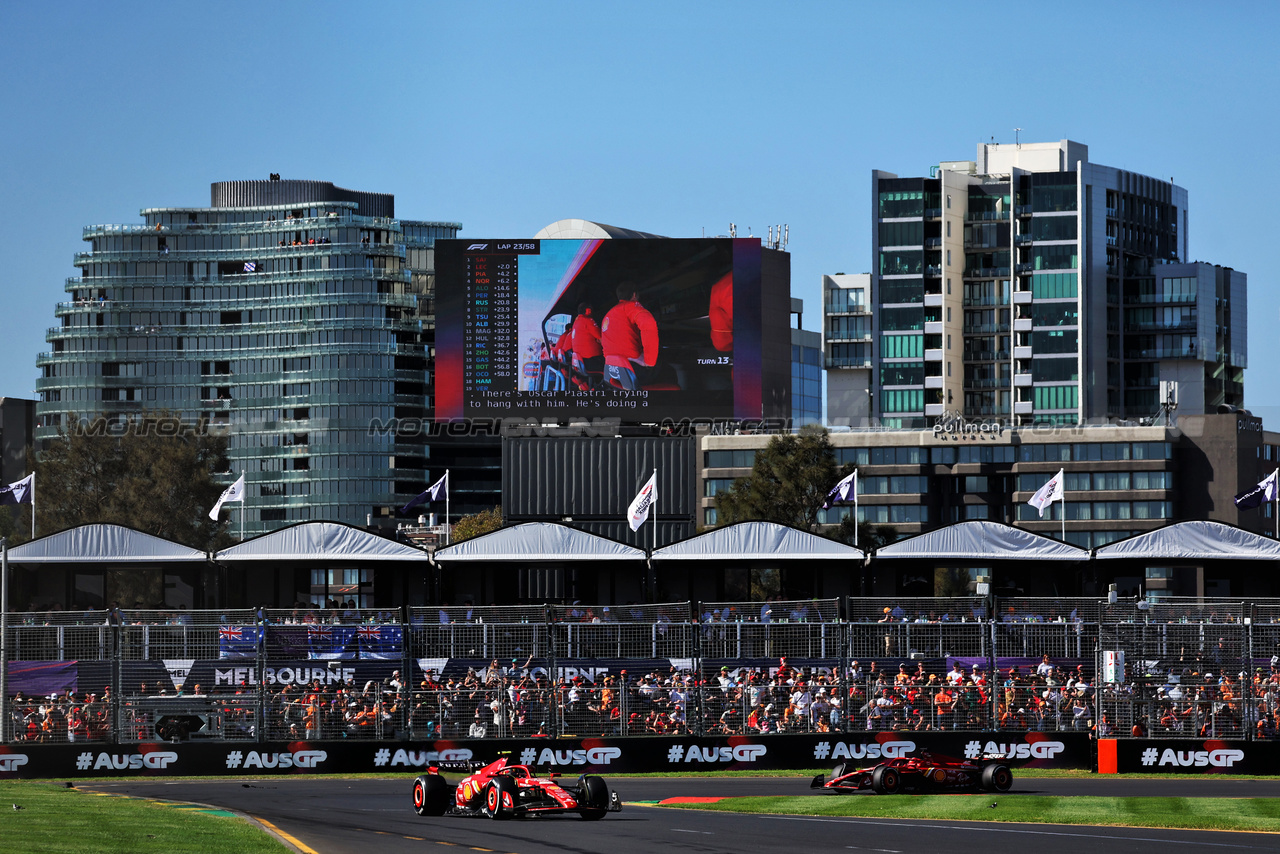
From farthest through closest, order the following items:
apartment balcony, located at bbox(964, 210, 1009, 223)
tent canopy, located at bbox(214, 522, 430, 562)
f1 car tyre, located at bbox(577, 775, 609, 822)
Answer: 1. apartment balcony, located at bbox(964, 210, 1009, 223)
2. tent canopy, located at bbox(214, 522, 430, 562)
3. f1 car tyre, located at bbox(577, 775, 609, 822)

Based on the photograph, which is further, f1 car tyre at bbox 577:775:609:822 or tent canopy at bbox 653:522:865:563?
tent canopy at bbox 653:522:865:563

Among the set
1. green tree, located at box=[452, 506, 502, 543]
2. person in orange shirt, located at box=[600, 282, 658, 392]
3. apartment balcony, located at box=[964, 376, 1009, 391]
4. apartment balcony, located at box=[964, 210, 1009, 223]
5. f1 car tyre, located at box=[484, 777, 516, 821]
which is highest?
apartment balcony, located at box=[964, 210, 1009, 223]

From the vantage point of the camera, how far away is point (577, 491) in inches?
3903

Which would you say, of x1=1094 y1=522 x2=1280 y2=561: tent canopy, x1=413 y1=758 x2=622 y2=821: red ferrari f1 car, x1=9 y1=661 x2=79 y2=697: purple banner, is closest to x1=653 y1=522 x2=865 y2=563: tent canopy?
x1=1094 y1=522 x2=1280 y2=561: tent canopy

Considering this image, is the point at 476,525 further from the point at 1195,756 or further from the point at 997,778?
the point at 997,778

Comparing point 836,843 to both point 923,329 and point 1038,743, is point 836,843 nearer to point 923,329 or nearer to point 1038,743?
point 1038,743

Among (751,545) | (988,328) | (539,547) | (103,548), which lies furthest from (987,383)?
(103,548)

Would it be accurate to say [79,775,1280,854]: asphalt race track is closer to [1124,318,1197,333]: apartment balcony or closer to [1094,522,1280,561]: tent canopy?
[1094,522,1280,561]: tent canopy

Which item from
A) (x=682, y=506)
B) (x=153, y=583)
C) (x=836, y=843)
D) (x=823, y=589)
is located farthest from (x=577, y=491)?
(x=836, y=843)

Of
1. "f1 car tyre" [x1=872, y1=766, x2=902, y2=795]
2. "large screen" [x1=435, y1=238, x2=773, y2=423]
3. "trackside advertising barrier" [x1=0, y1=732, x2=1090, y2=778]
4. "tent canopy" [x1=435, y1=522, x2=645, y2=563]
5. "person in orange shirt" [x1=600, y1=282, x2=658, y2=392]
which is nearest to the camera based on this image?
"f1 car tyre" [x1=872, y1=766, x2=902, y2=795]

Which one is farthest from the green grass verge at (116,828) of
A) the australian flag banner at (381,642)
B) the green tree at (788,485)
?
the green tree at (788,485)

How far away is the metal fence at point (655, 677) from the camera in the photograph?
42.7 m

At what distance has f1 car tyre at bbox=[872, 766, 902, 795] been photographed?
122ft

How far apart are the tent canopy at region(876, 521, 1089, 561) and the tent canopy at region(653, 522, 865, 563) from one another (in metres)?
1.68
